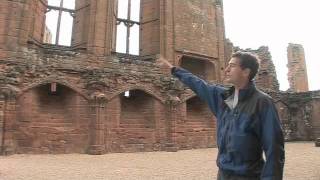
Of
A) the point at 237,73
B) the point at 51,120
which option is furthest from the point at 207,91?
the point at 51,120

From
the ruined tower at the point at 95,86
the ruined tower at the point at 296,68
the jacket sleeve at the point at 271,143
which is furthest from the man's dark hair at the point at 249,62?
the ruined tower at the point at 296,68

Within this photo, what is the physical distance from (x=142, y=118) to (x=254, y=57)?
1196cm

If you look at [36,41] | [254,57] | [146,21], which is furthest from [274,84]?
[254,57]

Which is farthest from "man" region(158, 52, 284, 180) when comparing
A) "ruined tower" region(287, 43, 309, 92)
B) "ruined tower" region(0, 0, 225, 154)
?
"ruined tower" region(287, 43, 309, 92)

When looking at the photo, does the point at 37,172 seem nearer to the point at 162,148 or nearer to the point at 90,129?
the point at 90,129

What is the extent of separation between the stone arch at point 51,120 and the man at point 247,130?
10655mm

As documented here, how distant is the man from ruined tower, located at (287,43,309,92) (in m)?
27.5

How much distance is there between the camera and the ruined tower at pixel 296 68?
27047 millimetres

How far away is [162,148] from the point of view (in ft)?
43.9

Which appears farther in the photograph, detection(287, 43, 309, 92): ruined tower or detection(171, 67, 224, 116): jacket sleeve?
detection(287, 43, 309, 92): ruined tower

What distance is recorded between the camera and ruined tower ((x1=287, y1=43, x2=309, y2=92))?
27.0m

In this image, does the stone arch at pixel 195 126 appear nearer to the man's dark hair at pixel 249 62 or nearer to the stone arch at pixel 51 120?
the stone arch at pixel 51 120

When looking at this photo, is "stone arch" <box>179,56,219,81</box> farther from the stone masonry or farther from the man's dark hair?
the man's dark hair

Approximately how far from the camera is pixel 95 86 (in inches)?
491
